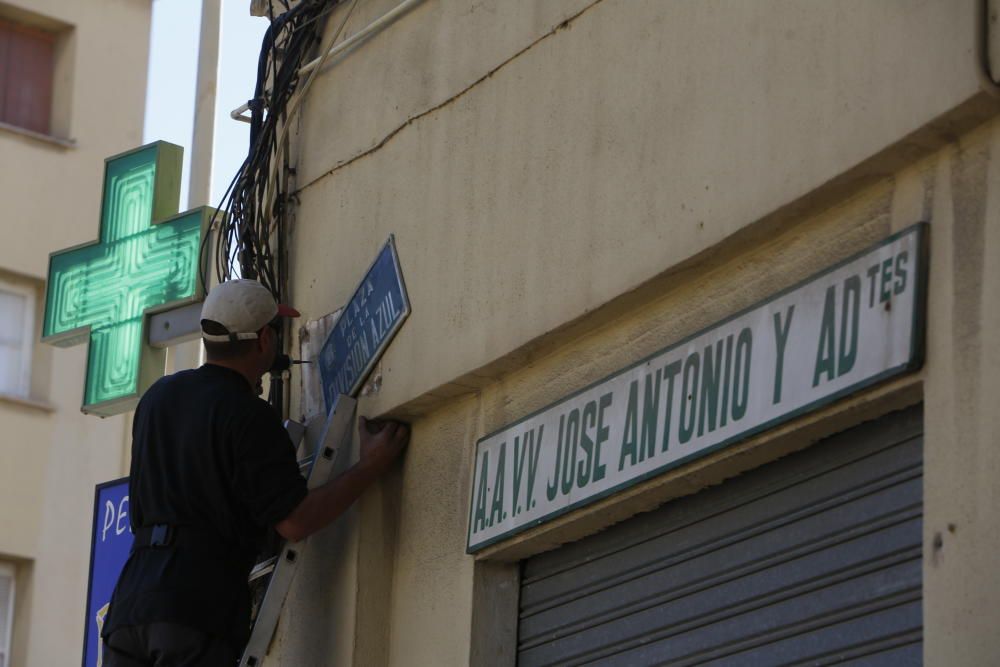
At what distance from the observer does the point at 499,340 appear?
6.12 meters

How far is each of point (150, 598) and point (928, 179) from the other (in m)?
2.86

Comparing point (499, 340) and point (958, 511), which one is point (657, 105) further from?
point (958, 511)

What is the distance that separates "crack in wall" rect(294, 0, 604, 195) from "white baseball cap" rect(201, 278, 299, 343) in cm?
77

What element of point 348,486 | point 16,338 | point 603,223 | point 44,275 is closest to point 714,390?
point 603,223

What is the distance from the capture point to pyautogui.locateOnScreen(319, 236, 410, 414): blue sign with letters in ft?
22.1

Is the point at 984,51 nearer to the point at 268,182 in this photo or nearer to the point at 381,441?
the point at 381,441

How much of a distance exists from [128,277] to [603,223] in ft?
11.5

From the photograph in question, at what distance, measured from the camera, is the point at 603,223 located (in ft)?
18.7

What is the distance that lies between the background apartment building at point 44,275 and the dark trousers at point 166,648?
43.2 feet

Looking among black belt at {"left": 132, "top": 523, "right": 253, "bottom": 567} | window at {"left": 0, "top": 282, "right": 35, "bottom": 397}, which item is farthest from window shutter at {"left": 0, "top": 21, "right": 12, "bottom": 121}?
black belt at {"left": 132, "top": 523, "right": 253, "bottom": 567}

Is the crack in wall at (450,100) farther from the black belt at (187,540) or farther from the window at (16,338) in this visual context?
→ the window at (16,338)

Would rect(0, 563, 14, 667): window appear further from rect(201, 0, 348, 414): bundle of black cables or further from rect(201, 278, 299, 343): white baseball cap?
rect(201, 278, 299, 343): white baseball cap

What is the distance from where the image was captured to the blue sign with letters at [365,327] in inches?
266

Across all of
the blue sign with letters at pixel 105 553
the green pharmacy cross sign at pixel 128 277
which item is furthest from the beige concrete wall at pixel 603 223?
the blue sign with letters at pixel 105 553
